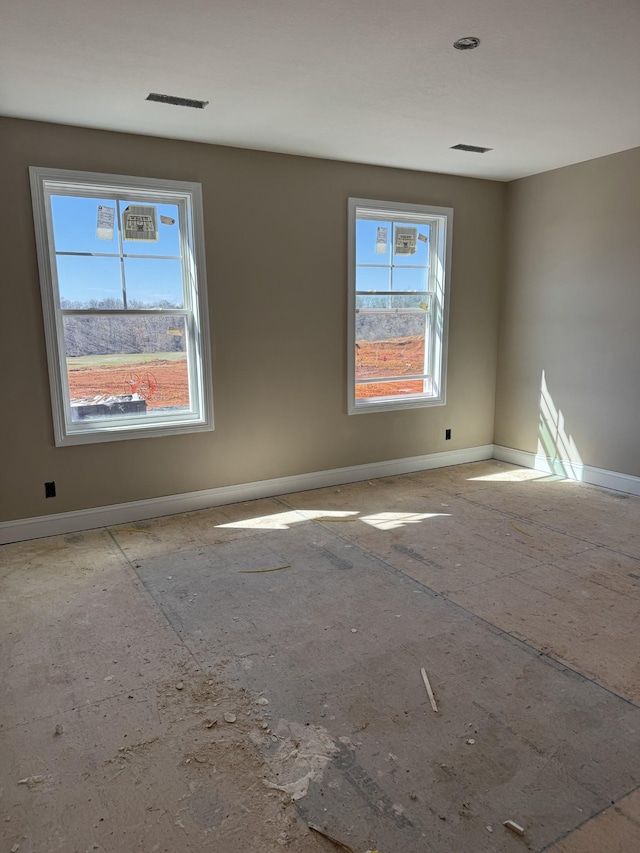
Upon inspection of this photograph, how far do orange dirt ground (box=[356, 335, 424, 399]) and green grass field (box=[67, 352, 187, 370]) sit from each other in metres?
1.66

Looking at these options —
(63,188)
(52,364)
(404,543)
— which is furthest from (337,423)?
(63,188)

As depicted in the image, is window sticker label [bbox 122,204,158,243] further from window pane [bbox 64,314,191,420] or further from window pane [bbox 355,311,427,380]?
window pane [bbox 355,311,427,380]

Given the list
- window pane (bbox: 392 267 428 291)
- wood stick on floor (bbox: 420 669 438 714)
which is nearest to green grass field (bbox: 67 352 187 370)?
window pane (bbox: 392 267 428 291)

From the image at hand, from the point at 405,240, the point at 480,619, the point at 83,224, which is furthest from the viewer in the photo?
the point at 405,240

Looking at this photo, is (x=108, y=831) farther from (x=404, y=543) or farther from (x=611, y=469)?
(x=611, y=469)

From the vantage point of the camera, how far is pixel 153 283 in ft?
14.1

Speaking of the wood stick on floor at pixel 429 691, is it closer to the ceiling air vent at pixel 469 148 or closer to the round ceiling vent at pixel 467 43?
the round ceiling vent at pixel 467 43

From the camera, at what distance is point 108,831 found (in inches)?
68.0

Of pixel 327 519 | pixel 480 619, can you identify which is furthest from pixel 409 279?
pixel 480 619

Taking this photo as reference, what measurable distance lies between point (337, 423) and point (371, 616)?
246 cm

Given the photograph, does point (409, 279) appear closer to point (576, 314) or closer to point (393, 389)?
point (393, 389)

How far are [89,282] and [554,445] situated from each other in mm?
4294

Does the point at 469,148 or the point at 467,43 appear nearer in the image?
the point at 467,43

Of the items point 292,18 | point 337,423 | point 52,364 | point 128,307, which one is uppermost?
point 292,18
